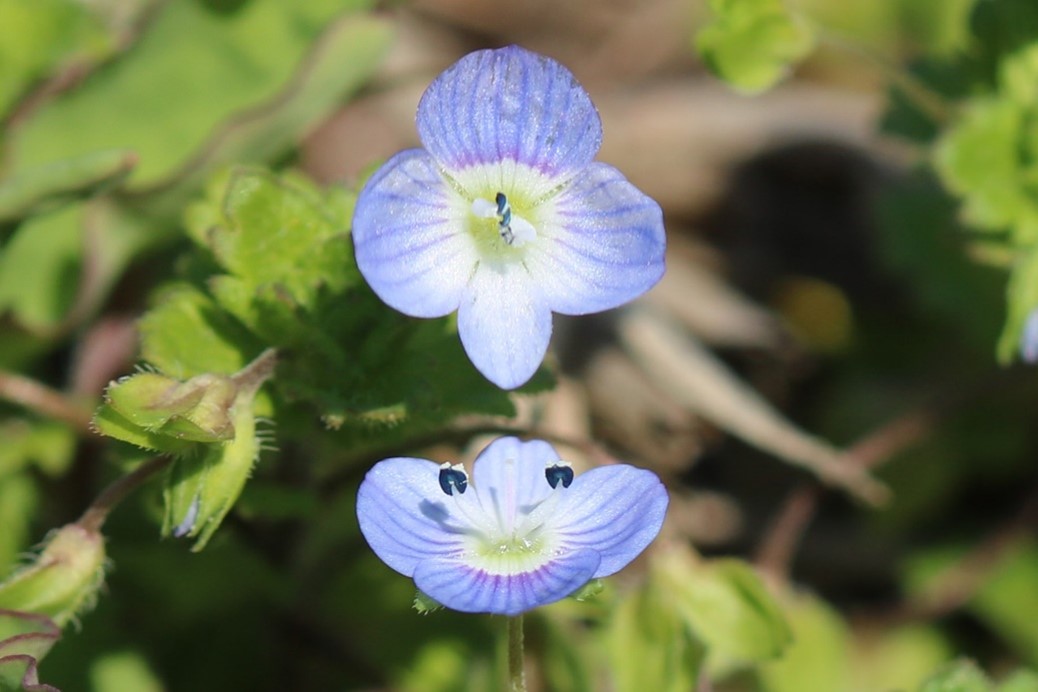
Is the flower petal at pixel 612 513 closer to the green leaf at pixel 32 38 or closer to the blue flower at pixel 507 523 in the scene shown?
the blue flower at pixel 507 523

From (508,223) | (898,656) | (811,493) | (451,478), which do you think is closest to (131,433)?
(451,478)

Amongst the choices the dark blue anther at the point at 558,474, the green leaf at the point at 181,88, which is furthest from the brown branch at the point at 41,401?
the dark blue anther at the point at 558,474

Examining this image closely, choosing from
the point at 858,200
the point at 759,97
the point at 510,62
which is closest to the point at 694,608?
the point at 510,62

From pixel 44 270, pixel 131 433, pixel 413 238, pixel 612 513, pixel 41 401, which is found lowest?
pixel 41 401

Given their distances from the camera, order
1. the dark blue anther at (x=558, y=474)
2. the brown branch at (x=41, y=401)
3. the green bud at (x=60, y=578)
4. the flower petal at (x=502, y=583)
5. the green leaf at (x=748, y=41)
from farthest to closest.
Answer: the brown branch at (x=41, y=401)
the green leaf at (x=748, y=41)
the green bud at (x=60, y=578)
the dark blue anther at (x=558, y=474)
the flower petal at (x=502, y=583)

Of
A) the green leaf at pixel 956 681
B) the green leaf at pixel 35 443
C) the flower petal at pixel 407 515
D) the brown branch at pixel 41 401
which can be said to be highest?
the green leaf at pixel 956 681

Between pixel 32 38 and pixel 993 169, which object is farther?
pixel 32 38

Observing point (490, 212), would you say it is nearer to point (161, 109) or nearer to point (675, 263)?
point (161, 109)

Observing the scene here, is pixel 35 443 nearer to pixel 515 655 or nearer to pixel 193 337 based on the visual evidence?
pixel 193 337
